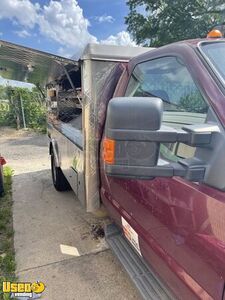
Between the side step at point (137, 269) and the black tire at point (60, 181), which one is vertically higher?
the side step at point (137, 269)

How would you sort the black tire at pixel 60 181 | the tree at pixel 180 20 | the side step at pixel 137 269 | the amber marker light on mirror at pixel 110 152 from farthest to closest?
the tree at pixel 180 20, the black tire at pixel 60 181, the side step at pixel 137 269, the amber marker light on mirror at pixel 110 152

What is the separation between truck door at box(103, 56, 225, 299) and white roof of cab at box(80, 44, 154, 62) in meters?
0.52

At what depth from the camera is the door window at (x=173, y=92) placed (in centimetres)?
154

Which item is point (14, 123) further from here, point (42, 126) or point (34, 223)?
point (34, 223)

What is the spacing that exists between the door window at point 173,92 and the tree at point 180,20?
470 inches

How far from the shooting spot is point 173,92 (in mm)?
1801

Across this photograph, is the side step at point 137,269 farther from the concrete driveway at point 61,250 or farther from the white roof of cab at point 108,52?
the white roof of cab at point 108,52

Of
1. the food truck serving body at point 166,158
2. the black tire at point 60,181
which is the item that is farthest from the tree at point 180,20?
the food truck serving body at point 166,158

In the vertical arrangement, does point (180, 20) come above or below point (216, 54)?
above

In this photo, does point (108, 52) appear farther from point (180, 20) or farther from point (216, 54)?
point (180, 20)

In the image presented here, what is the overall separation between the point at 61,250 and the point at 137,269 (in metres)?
1.54

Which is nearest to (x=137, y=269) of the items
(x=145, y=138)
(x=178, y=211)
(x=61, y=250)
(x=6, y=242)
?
(x=178, y=211)

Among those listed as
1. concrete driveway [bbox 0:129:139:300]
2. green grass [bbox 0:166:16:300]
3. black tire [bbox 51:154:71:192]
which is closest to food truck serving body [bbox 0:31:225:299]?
concrete driveway [bbox 0:129:139:300]

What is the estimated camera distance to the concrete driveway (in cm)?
280
